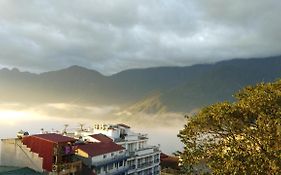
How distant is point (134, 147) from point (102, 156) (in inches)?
1259

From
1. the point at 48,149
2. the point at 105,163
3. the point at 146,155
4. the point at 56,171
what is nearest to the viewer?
the point at 56,171

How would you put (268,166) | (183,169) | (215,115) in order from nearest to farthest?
1. (268,166)
2. (215,115)
3. (183,169)

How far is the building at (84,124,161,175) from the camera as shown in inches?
4605

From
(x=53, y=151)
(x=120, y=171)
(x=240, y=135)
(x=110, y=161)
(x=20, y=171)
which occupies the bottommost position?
(x=120, y=171)

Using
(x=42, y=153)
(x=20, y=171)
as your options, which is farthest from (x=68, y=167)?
(x=20, y=171)

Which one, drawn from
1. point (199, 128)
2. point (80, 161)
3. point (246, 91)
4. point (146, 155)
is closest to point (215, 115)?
point (199, 128)

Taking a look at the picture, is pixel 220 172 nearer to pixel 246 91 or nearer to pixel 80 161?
pixel 246 91

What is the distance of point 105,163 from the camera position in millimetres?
93000

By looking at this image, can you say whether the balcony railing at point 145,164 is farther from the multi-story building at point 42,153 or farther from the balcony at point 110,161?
the multi-story building at point 42,153

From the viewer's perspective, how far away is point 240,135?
1508 inches

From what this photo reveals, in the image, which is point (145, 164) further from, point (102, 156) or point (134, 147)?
point (102, 156)

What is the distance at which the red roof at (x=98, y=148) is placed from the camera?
88250 millimetres

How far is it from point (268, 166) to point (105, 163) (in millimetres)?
62652

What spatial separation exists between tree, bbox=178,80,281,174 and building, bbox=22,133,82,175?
42759 millimetres
